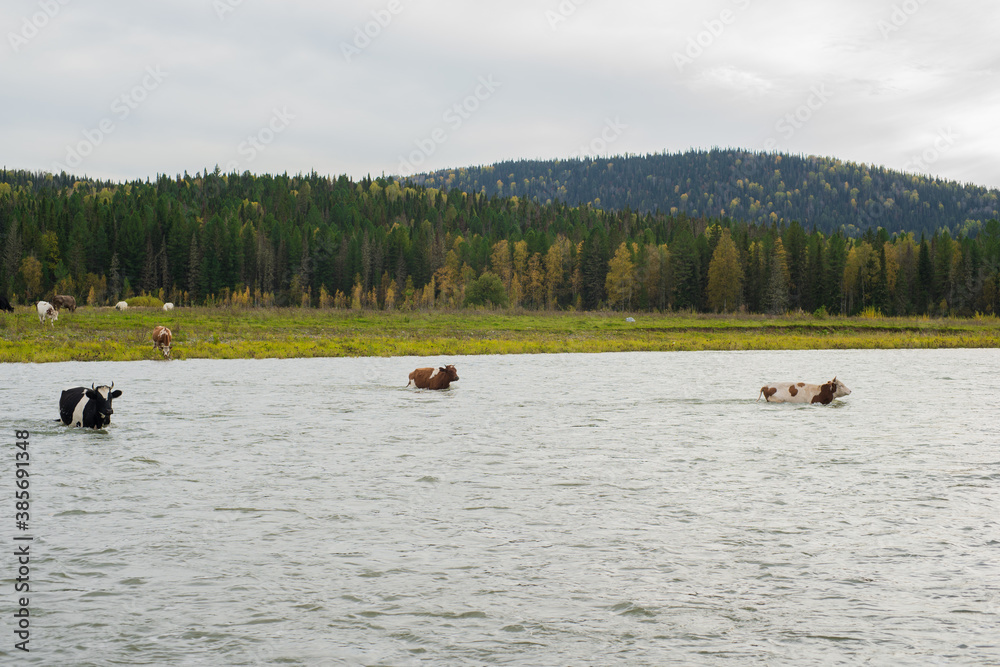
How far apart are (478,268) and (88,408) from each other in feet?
461

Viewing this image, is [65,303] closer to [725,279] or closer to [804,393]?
[804,393]

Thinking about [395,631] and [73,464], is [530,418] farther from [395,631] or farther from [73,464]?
[395,631]

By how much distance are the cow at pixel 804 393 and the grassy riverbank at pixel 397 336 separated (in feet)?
82.4

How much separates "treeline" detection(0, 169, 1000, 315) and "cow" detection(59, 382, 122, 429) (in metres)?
97.8

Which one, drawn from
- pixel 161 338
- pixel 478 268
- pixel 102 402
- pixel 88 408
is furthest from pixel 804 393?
pixel 478 268

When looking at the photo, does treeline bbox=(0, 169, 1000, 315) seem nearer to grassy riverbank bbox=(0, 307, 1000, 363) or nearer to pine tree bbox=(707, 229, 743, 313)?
pine tree bbox=(707, 229, 743, 313)

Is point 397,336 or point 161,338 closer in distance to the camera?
point 161,338

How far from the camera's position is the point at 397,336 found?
54.7 meters

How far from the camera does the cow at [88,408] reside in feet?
51.9

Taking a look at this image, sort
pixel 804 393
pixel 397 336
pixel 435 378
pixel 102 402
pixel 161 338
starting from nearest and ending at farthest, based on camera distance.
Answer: pixel 102 402
pixel 804 393
pixel 435 378
pixel 161 338
pixel 397 336

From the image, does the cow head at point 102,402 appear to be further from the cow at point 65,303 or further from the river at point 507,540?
the cow at point 65,303

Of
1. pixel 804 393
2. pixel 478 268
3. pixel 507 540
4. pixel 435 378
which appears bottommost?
pixel 507 540

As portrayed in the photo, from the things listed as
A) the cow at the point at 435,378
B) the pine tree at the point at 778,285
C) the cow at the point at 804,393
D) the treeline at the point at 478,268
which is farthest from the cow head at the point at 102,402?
the pine tree at the point at 778,285

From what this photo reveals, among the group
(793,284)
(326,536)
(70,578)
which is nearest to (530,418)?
(326,536)
